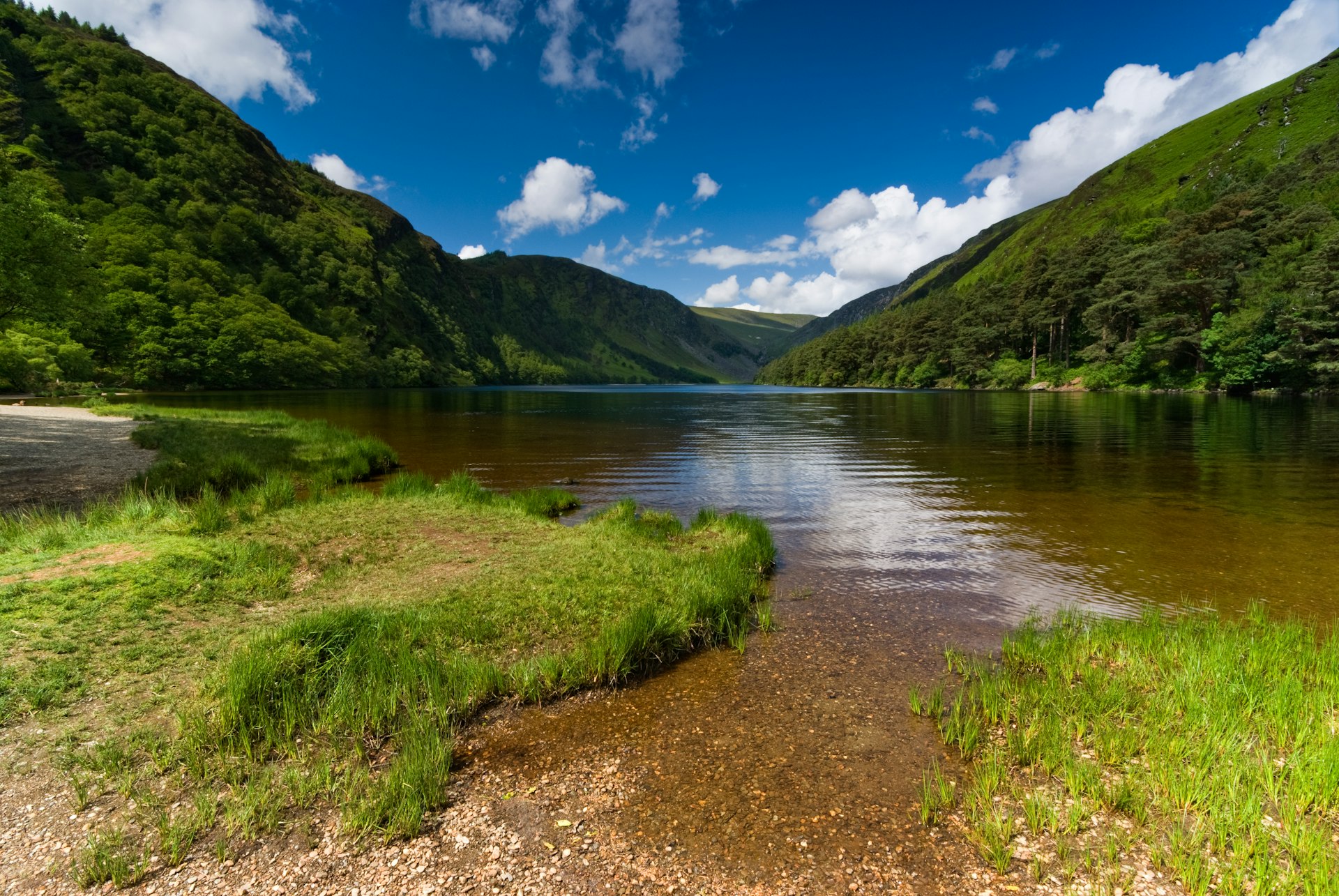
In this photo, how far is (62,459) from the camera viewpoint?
19703 mm

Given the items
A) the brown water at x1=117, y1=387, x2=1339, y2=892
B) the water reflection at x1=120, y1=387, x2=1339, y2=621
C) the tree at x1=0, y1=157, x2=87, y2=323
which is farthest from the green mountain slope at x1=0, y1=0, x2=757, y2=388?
the brown water at x1=117, y1=387, x2=1339, y2=892

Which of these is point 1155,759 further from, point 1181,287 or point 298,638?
point 1181,287

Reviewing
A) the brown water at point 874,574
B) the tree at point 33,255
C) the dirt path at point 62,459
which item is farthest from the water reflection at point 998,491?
the tree at point 33,255

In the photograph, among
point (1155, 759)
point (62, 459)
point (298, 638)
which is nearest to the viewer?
point (1155, 759)

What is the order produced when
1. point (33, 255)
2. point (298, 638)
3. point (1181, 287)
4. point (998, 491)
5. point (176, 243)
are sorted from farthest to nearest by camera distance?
point (176, 243) → point (1181, 287) → point (33, 255) → point (998, 491) → point (298, 638)

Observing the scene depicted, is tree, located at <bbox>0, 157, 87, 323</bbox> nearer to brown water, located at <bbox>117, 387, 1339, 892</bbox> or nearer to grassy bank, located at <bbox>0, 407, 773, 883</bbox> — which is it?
brown water, located at <bbox>117, 387, 1339, 892</bbox>

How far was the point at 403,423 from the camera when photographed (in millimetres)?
49562

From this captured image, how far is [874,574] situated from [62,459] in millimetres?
27372

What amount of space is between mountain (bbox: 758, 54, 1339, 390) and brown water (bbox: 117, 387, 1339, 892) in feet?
141

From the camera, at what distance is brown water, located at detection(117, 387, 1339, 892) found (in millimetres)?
5480

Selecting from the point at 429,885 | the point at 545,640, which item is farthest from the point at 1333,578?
Result: the point at 429,885

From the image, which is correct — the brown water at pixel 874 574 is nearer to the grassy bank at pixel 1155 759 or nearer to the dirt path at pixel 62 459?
the grassy bank at pixel 1155 759

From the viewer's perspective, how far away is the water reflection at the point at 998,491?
39.3 feet

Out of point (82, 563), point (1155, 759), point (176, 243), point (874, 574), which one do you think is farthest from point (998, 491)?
point (176, 243)
